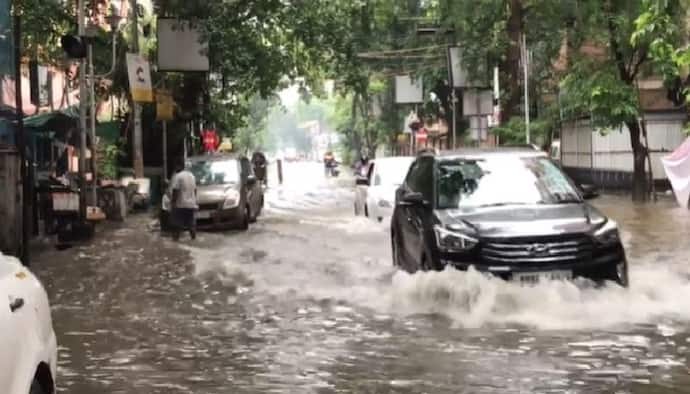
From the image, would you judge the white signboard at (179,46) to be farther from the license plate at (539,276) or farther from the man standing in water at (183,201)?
the license plate at (539,276)

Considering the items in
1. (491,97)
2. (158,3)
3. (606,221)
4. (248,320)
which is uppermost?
(158,3)

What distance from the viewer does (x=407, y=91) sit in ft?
142

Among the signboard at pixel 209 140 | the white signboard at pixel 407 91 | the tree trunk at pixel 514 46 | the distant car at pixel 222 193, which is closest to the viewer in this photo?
the distant car at pixel 222 193

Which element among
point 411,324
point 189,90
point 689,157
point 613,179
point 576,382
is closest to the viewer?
point 576,382

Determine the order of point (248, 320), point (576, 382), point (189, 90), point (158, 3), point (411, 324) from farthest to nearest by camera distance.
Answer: point (189, 90)
point (158, 3)
point (248, 320)
point (411, 324)
point (576, 382)

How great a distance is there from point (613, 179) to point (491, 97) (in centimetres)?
495

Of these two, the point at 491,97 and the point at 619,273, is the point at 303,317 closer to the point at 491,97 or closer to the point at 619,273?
the point at 619,273

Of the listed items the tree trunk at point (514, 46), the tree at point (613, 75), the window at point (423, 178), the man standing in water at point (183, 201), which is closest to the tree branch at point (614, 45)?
the tree at point (613, 75)

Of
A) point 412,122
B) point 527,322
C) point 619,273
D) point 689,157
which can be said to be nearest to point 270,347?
point 527,322

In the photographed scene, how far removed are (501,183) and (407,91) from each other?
109ft

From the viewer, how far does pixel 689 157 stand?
17.6 m

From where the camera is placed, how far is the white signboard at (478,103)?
33062mm

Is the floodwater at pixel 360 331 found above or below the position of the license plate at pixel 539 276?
below

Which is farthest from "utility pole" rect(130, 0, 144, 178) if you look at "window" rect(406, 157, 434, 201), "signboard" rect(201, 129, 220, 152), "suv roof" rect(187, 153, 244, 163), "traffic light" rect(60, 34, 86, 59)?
"window" rect(406, 157, 434, 201)
